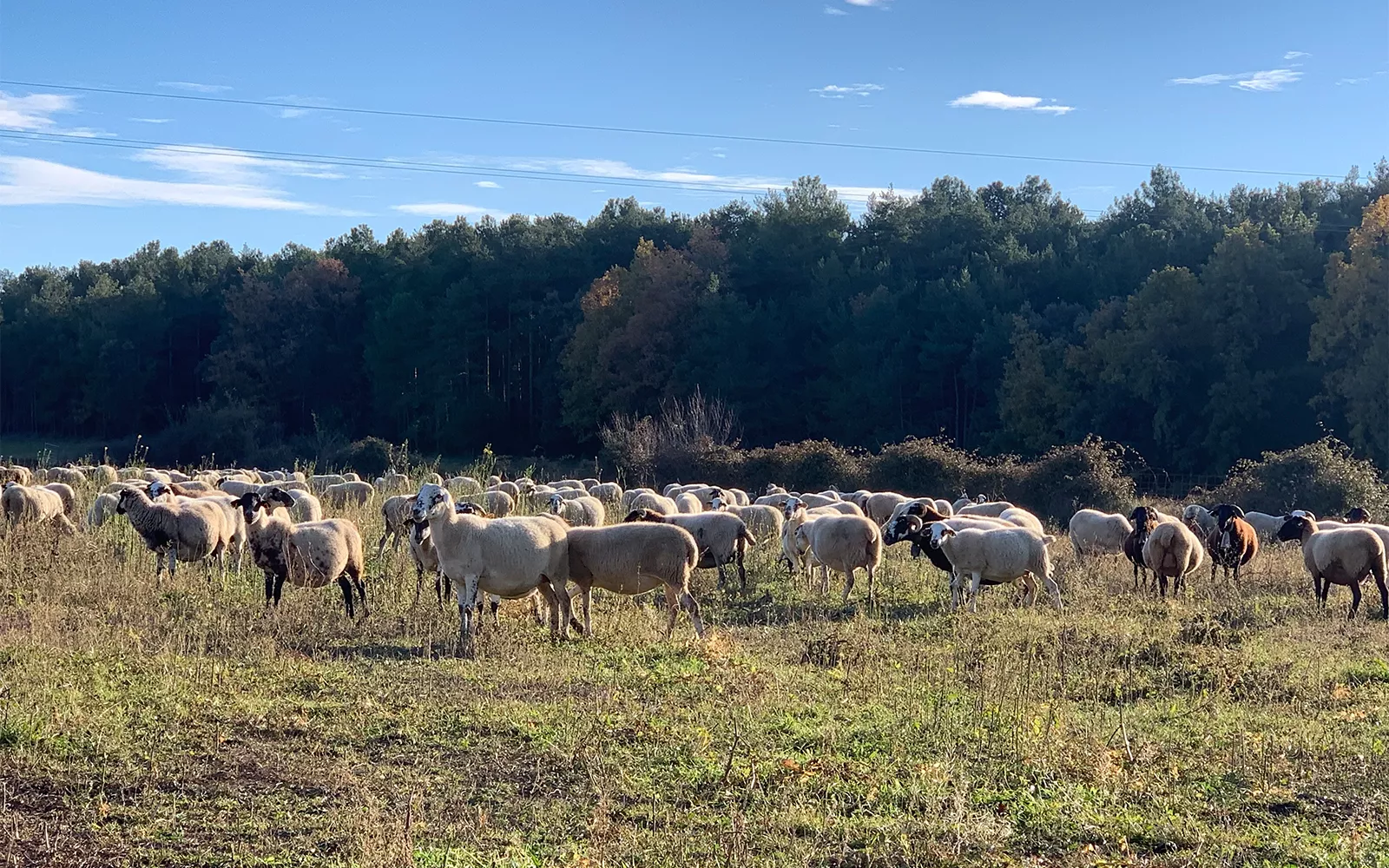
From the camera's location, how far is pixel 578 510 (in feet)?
72.0

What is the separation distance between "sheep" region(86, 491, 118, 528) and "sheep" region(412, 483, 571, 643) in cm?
981

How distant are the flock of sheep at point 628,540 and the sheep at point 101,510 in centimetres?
5

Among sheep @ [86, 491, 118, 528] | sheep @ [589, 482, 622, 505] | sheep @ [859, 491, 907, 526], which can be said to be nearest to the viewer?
sheep @ [86, 491, 118, 528]

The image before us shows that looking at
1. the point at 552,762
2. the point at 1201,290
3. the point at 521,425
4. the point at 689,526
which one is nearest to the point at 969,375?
the point at 1201,290

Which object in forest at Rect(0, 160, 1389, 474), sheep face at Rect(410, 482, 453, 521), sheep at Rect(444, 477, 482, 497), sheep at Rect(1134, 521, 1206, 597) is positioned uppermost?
forest at Rect(0, 160, 1389, 474)

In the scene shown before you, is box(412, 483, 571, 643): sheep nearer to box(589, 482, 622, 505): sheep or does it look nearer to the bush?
box(589, 482, 622, 505): sheep

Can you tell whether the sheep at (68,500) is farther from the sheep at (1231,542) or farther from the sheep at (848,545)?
the sheep at (1231,542)

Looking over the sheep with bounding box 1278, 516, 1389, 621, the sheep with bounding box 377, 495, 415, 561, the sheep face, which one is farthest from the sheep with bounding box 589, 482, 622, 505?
the sheep with bounding box 1278, 516, 1389, 621

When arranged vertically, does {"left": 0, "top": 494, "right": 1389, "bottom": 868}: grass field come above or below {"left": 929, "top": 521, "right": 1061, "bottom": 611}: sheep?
below

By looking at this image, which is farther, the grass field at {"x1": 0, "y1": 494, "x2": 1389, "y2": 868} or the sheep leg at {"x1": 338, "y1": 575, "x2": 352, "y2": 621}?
the sheep leg at {"x1": 338, "y1": 575, "x2": 352, "y2": 621}

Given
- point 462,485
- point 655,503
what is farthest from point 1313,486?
point 462,485

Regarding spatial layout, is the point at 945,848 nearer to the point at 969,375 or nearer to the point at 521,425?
the point at 969,375

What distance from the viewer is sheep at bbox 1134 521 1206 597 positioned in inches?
680

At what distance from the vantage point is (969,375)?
52969 mm
